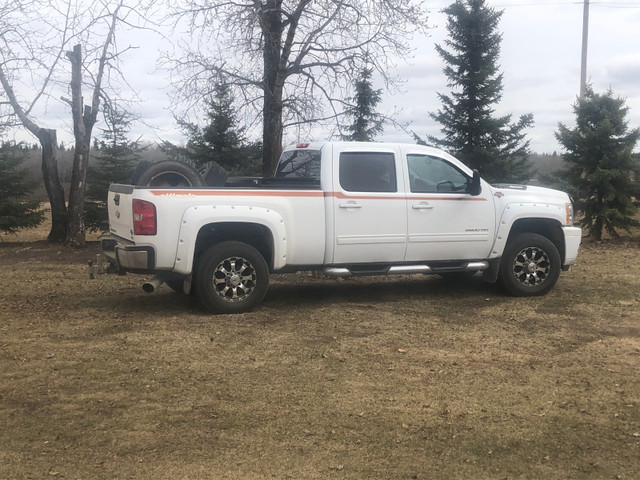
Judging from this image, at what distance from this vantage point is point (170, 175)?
7531 millimetres

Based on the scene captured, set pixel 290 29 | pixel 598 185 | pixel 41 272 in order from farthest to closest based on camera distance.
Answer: pixel 598 185 < pixel 290 29 < pixel 41 272

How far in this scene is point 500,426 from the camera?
4.34m

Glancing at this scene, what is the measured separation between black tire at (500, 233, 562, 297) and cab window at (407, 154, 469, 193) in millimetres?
1063

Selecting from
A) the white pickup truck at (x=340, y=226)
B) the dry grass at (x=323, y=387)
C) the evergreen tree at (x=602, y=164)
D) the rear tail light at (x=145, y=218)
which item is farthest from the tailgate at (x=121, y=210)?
the evergreen tree at (x=602, y=164)

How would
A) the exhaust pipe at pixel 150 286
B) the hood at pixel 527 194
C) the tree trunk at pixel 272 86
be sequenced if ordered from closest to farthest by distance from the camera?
the exhaust pipe at pixel 150 286 → the hood at pixel 527 194 → the tree trunk at pixel 272 86

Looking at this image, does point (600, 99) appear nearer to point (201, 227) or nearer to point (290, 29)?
point (290, 29)

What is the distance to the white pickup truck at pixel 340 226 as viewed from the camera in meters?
7.09

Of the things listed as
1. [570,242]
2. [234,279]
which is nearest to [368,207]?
[234,279]

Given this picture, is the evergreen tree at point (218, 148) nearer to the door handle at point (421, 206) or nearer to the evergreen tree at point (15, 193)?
the evergreen tree at point (15, 193)

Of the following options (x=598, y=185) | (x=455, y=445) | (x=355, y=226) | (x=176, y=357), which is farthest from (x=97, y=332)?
(x=598, y=185)

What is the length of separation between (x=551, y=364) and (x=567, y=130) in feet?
38.6

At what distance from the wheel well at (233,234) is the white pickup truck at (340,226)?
0.04ft

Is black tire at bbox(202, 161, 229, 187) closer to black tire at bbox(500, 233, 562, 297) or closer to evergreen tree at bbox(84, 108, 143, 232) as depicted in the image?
black tire at bbox(500, 233, 562, 297)

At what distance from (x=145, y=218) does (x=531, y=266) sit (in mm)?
4928
